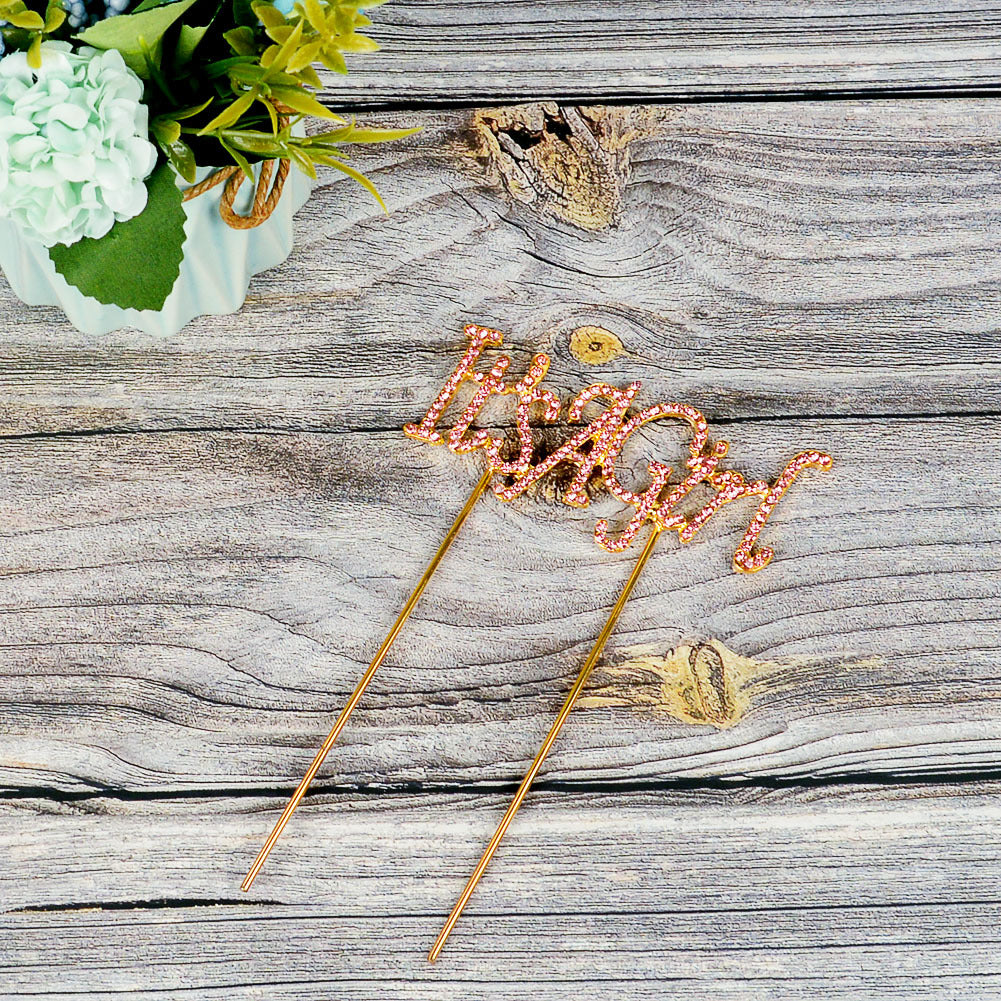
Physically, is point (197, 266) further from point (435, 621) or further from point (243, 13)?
point (435, 621)

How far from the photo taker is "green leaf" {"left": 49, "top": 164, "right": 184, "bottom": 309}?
0.57 m

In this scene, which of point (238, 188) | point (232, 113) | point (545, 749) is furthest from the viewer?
point (545, 749)

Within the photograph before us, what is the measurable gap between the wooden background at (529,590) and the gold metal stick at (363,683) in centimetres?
1

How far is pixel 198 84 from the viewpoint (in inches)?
22.4

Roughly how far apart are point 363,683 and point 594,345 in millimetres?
335

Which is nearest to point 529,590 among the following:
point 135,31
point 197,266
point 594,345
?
point 594,345

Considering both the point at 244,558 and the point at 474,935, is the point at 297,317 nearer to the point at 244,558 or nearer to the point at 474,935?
the point at 244,558

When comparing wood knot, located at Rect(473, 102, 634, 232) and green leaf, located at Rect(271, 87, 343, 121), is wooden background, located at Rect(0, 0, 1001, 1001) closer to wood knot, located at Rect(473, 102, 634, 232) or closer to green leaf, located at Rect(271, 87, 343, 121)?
wood knot, located at Rect(473, 102, 634, 232)

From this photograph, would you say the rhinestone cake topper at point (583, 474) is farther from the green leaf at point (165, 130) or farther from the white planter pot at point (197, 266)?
the green leaf at point (165, 130)

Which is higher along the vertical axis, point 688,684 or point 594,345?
point 594,345

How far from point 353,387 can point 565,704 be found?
31 centimetres

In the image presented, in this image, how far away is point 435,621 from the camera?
0.78 meters

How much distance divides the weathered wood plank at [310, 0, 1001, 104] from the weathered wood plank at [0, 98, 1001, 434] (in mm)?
28

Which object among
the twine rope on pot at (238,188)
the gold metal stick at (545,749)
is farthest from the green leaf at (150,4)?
the gold metal stick at (545,749)
